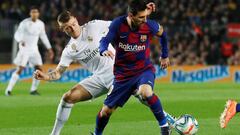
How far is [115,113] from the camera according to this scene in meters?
13.1

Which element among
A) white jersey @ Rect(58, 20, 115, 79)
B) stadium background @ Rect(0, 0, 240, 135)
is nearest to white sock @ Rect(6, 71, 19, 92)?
stadium background @ Rect(0, 0, 240, 135)

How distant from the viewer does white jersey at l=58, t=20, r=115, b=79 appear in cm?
959

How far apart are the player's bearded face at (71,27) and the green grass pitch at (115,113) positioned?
63.9 inches

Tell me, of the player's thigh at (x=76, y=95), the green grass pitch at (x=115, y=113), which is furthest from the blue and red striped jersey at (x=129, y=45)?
the green grass pitch at (x=115, y=113)

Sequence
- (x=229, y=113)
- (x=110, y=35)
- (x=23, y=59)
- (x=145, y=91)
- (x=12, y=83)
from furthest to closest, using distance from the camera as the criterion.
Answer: (x=23, y=59)
(x=12, y=83)
(x=229, y=113)
(x=110, y=35)
(x=145, y=91)

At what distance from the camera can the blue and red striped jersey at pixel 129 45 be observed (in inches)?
348

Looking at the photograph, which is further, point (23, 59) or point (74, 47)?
point (23, 59)

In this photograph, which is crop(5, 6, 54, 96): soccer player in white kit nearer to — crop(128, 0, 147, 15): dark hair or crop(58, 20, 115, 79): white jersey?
crop(58, 20, 115, 79): white jersey

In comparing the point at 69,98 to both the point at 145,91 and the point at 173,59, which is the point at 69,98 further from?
the point at 173,59

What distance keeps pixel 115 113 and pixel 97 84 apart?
144 inches

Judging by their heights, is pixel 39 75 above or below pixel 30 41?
above

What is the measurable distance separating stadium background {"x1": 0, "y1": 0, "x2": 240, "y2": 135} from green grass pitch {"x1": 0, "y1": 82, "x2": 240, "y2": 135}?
0.06ft

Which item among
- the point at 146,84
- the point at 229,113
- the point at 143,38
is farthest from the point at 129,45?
the point at 229,113

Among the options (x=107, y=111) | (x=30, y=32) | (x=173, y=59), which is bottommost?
(x=173, y=59)
